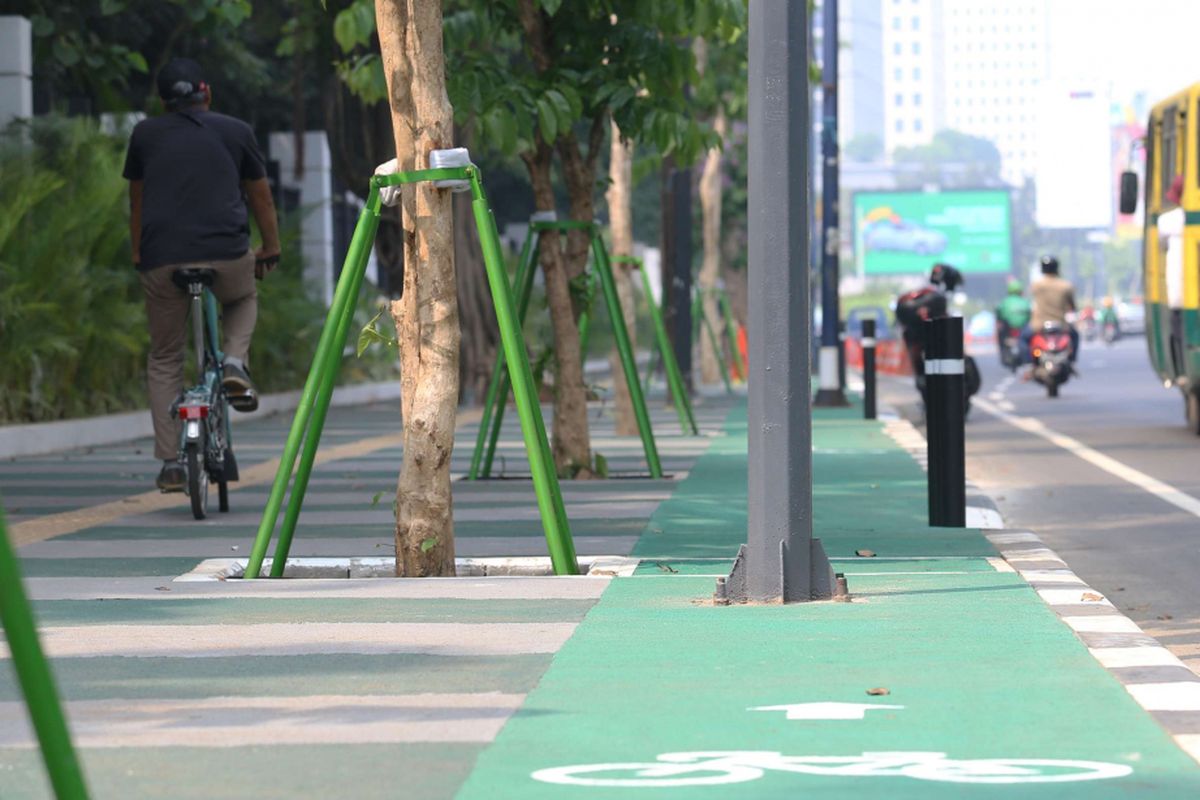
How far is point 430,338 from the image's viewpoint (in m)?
8.91

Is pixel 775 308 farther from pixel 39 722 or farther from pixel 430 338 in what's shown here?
pixel 39 722

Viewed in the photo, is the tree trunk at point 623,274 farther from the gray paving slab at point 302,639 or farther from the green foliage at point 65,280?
the gray paving slab at point 302,639

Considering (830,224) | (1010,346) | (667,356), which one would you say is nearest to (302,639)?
(667,356)

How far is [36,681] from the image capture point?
3619 millimetres

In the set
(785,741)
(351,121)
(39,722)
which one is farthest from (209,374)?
(351,121)

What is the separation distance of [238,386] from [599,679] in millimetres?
5363

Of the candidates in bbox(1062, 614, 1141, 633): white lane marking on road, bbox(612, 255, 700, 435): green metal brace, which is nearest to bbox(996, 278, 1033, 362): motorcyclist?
bbox(612, 255, 700, 435): green metal brace

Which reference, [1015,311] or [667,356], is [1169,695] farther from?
[1015,311]

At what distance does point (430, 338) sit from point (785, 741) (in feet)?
12.7

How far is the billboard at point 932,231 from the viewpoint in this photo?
117 meters

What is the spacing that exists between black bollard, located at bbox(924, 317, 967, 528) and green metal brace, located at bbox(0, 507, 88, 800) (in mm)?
7671

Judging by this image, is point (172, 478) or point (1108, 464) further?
point (1108, 464)

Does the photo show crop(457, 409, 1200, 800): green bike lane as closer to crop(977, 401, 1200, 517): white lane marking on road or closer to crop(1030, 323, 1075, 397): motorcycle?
crop(977, 401, 1200, 517): white lane marking on road

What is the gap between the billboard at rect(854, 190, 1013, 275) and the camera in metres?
117
